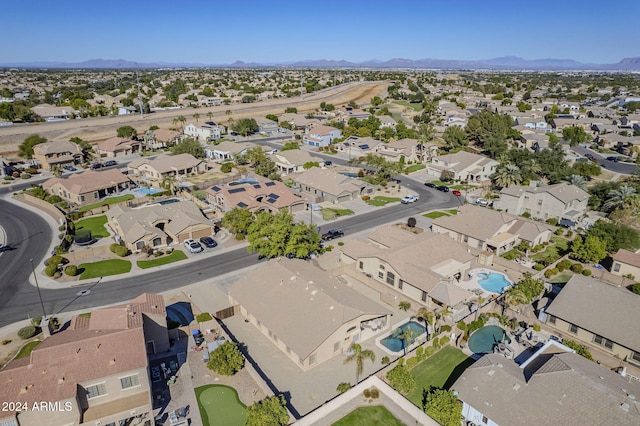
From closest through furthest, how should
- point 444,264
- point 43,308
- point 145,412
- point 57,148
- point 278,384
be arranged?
point 145,412
point 278,384
point 43,308
point 444,264
point 57,148

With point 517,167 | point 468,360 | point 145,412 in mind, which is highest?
point 517,167

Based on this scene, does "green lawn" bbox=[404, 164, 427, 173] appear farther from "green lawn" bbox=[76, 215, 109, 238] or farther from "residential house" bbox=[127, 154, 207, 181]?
"green lawn" bbox=[76, 215, 109, 238]

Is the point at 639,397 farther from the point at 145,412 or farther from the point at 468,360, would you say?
the point at 145,412

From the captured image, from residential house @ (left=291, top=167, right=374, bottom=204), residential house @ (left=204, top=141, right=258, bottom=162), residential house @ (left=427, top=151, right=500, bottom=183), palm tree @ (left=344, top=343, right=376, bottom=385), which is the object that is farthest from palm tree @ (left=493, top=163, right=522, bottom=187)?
residential house @ (left=204, top=141, right=258, bottom=162)

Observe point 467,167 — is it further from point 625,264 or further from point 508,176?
point 625,264

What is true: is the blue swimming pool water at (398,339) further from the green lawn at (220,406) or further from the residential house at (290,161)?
the residential house at (290,161)

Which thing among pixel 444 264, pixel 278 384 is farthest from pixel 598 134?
pixel 278 384

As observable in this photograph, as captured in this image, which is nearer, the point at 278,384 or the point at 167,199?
the point at 278,384
